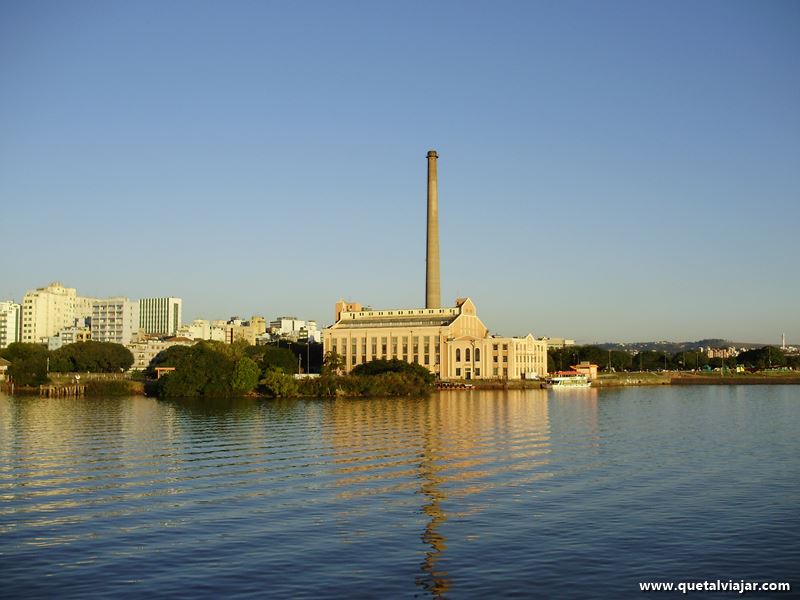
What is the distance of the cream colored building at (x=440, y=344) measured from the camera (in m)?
140

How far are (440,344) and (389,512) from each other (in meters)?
117

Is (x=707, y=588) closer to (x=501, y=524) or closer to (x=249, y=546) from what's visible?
(x=501, y=524)

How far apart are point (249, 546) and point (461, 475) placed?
1211 cm

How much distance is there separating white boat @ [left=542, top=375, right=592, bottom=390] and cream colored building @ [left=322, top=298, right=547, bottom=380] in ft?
28.4

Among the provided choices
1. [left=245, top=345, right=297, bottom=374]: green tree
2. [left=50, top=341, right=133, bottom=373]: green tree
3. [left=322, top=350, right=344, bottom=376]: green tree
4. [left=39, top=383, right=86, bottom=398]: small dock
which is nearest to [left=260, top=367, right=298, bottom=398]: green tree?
[left=39, top=383, right=86, bottom=398]: small dock

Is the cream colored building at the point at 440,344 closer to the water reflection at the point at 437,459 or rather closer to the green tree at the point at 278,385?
the green tree at the point at 278,385

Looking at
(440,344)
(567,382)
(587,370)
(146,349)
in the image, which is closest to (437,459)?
(567,382)

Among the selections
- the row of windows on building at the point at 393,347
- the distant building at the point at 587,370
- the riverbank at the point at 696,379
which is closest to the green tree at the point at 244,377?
the row of windows on building at the point at 393,347

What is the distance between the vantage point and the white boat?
126562mm

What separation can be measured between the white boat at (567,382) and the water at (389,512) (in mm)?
78914

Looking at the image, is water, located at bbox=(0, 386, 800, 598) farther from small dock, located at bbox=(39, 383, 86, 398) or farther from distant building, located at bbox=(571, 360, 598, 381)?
distant building, located at bbox=(571, 360, 598, 381)

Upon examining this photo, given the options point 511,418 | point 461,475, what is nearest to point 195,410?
point 511,418

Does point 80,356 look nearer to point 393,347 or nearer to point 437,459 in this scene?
point 393,347

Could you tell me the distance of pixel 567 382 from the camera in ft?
423
